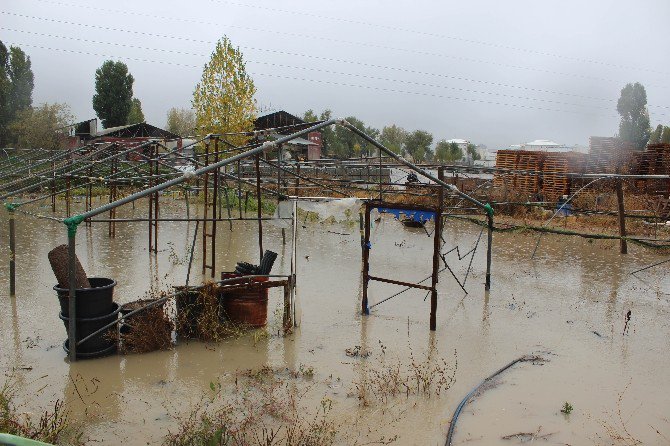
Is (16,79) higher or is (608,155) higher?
(16,79)

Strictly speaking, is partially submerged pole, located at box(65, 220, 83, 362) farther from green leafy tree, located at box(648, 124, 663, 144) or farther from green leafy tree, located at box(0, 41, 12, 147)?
green leafy tree, located at box(648, 124, 663, 144)

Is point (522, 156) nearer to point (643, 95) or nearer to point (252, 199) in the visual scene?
point (252, 199)

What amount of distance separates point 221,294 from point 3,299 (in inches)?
149

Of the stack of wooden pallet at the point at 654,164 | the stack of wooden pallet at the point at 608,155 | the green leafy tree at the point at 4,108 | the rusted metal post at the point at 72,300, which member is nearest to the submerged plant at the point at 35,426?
the rusted metal post at the point at 72,300

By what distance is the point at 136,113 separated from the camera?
62.2 meters

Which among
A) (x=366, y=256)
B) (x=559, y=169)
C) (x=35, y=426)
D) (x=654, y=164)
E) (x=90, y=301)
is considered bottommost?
(x=35, y=426)

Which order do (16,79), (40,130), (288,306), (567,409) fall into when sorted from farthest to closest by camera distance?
(16,79) → (40,130) → (288,306) → (567,409)

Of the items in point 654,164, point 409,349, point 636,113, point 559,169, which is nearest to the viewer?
point 409,349

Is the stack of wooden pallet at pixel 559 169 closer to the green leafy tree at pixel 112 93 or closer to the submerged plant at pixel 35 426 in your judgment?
the submerged plant at pixel 35 426

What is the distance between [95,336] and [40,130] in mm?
37902

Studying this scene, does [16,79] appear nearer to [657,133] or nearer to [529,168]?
[529,168]

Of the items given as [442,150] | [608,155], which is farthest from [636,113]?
[608,155]

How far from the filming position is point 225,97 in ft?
88.5

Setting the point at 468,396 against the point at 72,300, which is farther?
the point at 72,300
